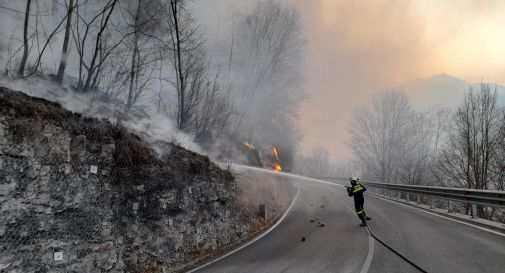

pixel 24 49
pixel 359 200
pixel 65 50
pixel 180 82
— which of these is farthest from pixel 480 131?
pixel 24 49

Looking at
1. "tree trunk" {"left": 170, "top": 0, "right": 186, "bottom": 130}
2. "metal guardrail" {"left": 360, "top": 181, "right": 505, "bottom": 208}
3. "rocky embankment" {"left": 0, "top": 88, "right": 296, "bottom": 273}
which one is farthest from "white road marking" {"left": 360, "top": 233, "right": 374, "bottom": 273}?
"tree trunk" {"left": 170, "top": 0, "right": 186, "bottom": 130}

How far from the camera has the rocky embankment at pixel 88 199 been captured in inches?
176

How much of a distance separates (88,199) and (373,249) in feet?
18.7

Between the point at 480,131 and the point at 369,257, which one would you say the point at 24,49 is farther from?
the point at 480,131

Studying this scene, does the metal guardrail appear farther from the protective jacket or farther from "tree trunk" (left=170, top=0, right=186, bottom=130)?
"tree trunk" (left=170, top=0, right=186, bottom=130)

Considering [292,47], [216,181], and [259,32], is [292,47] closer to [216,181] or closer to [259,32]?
[259,32]

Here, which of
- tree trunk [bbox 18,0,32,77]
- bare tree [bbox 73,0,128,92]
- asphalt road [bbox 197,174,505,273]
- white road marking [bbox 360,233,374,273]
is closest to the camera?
white road marking [bbox 360,233,374,273]

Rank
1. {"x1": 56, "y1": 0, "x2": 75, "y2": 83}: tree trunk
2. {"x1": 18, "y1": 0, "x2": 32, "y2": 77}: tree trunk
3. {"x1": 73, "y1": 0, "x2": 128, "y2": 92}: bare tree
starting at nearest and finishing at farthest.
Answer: {"x1": 18, "y1": 0, "x2": 32, "y2": 77}: tree trunk, {"x1": 56, "y1": 0, "x2": 75, "y2": 83}: tree trunk, {"x1": 73, "y1": 0, "x2": 128, "y2": 92}: bare tree

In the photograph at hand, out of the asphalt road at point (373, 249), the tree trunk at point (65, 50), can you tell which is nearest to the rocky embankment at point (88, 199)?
the asphalt road at point (373, 249)

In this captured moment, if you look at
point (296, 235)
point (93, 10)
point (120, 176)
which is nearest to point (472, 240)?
point (296, 235)

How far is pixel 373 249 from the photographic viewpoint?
21.4 feet

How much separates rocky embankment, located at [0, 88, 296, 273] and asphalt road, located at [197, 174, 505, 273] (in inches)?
50.0

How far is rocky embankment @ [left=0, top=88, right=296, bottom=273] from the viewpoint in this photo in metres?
4.47

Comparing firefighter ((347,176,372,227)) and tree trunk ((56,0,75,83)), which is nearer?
tree trunk ((56,0,75,83))
